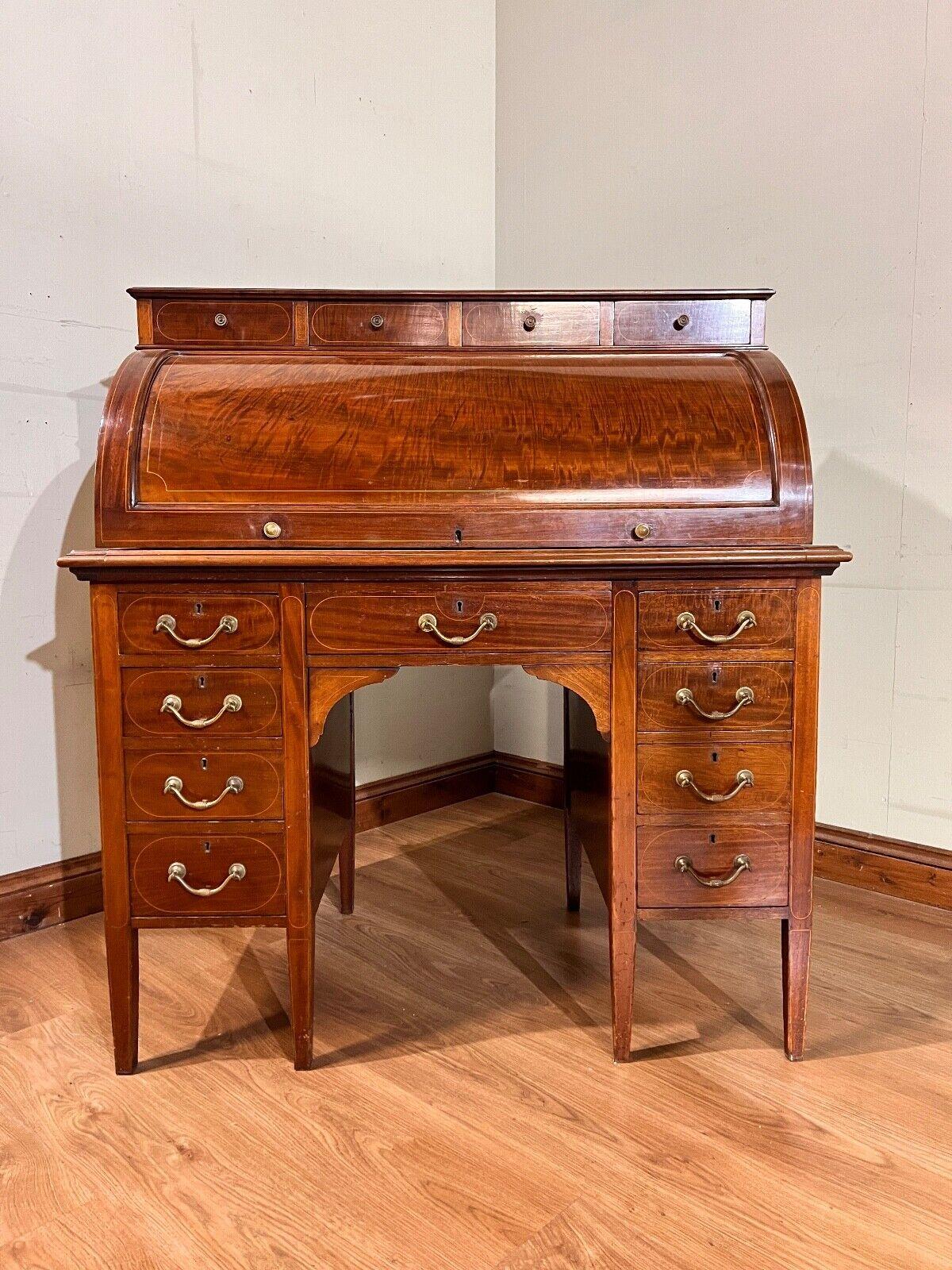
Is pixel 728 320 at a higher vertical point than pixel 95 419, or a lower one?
higher

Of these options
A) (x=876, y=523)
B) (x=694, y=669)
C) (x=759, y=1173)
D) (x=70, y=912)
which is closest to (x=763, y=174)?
(x=876, y=523)

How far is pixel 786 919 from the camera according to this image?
1.91 meters

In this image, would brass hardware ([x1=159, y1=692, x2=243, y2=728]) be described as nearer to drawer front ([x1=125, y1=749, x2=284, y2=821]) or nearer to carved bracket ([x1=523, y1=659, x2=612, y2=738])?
drawer front ([x1=125, y1=749, x2=284, y2=821])

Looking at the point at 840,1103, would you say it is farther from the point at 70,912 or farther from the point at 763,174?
the point at 763,174

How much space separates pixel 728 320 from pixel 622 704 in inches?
39.4

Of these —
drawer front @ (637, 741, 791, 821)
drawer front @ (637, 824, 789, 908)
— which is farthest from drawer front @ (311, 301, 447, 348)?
drawer front @ (637, 824, 789, 908)

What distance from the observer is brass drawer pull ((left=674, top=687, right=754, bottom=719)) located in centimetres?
184

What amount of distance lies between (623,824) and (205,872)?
813mm

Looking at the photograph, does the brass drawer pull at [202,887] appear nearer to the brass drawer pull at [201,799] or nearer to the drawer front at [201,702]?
the brass drawer pull at [201,799]

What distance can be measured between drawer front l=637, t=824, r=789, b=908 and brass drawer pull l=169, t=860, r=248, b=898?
779mm

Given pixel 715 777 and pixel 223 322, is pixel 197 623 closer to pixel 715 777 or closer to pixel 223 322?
pixel 223 322

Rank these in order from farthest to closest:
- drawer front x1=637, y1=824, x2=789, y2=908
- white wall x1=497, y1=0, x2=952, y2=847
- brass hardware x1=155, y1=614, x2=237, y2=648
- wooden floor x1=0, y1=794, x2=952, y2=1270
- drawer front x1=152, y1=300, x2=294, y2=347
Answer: white wall x1=497, y1=0, x2=952, y2=847 → drawer front x1=152, y1=300, x2=294, y2=347 → drawer front x1=637, y1=824, x2=789, y2=908 → brass hardware x1=155, y1=614, x2=237, y2=648 → wooden floor x1=0, y1=794, x2=952, y2=1270

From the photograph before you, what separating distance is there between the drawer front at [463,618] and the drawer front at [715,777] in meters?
0.26

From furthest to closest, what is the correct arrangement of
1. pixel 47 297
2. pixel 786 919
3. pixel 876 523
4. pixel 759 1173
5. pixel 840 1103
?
pixel 876 523 < pixel 47 297 < pixel 786 919 < pixel 840 1103 < pixel 759 1173
